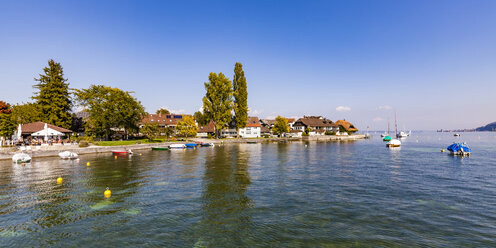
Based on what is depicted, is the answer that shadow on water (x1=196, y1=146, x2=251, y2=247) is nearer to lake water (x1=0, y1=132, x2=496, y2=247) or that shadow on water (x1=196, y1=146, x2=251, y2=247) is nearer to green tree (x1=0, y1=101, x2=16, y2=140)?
lake water (x1=0, y1=132, x2=496, y2=247)

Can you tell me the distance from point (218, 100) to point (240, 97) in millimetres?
11362

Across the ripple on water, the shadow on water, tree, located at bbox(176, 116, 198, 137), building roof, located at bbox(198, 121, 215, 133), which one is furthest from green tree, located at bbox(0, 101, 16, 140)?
building roof, located at bbox(198, 121, 215, 133)

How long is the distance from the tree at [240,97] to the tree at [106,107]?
41.6 m

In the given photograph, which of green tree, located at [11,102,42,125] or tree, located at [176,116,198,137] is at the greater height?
green tree, located at [11,102,42,125]

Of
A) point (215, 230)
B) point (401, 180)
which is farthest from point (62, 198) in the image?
point (401, 180)

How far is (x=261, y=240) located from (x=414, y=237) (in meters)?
9.17

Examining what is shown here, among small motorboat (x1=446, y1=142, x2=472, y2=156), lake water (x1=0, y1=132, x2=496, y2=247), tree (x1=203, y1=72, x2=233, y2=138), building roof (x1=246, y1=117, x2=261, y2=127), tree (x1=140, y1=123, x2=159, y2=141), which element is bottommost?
lake water (x1=0, y1=132, x2=496, y2=247)

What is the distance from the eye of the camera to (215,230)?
14297 millimetres

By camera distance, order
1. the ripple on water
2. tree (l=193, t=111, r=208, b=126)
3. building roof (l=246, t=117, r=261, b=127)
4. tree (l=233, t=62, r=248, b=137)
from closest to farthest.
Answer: the ripple on water → tree (l=193, t=111, r=208, b=126) → tree (l=233, t=62, r=248, b=137) → building roof (l=246, t=117, r=261, b=127)

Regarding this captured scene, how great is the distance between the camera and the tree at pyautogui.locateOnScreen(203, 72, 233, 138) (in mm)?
91375

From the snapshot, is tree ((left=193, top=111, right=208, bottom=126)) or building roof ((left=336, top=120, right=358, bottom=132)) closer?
tree ((left=193, top=111, right=208, bottom=126))

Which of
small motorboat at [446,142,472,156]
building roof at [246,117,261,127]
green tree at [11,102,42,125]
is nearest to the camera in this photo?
small motorboat at [446,142,472,156]

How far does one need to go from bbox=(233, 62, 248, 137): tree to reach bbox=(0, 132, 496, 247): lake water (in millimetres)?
68806

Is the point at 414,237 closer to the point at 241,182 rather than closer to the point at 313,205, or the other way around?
the point at 313,205
